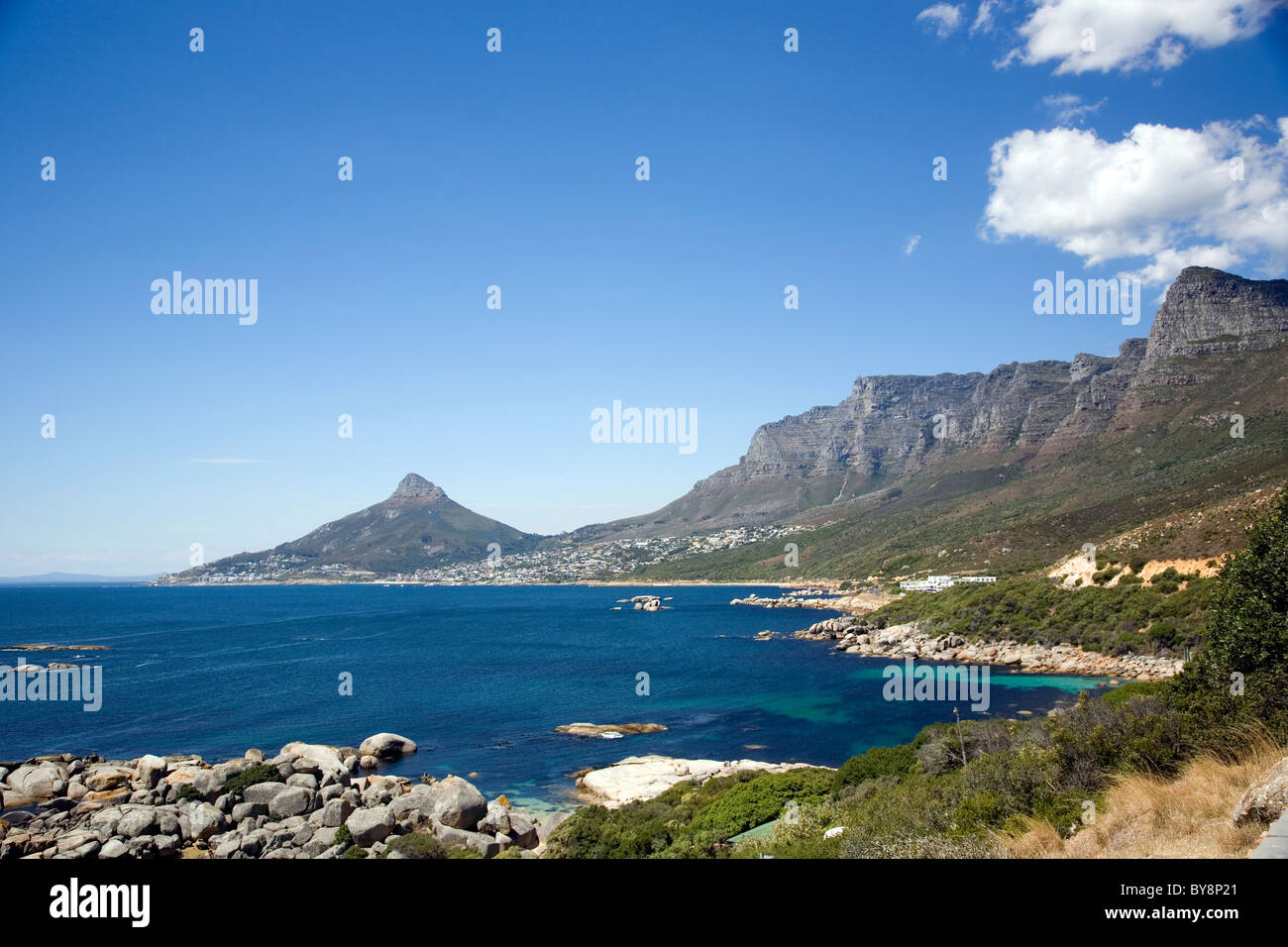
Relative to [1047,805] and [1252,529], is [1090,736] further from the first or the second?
[1252,529]

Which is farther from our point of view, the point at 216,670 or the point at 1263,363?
the point at 1263,363

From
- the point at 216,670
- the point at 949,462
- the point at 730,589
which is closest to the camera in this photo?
the point at 216,670

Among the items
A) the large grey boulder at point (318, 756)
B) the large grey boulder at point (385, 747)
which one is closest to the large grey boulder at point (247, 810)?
the large grey boulder at point (318, 756)

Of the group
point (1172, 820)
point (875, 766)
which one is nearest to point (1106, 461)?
point (875, 766)

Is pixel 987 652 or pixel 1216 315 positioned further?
pixel 1216 315

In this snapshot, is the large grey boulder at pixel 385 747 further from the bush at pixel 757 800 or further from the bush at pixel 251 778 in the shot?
the bush at pixel 757 800

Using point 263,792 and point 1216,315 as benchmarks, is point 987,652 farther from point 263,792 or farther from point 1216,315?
point 1216,315

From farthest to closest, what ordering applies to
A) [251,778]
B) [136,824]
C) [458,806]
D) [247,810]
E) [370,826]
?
1. [251,778]
2. [247,810]
3. [136,824]
4. [458,806]
5. [370,826]
